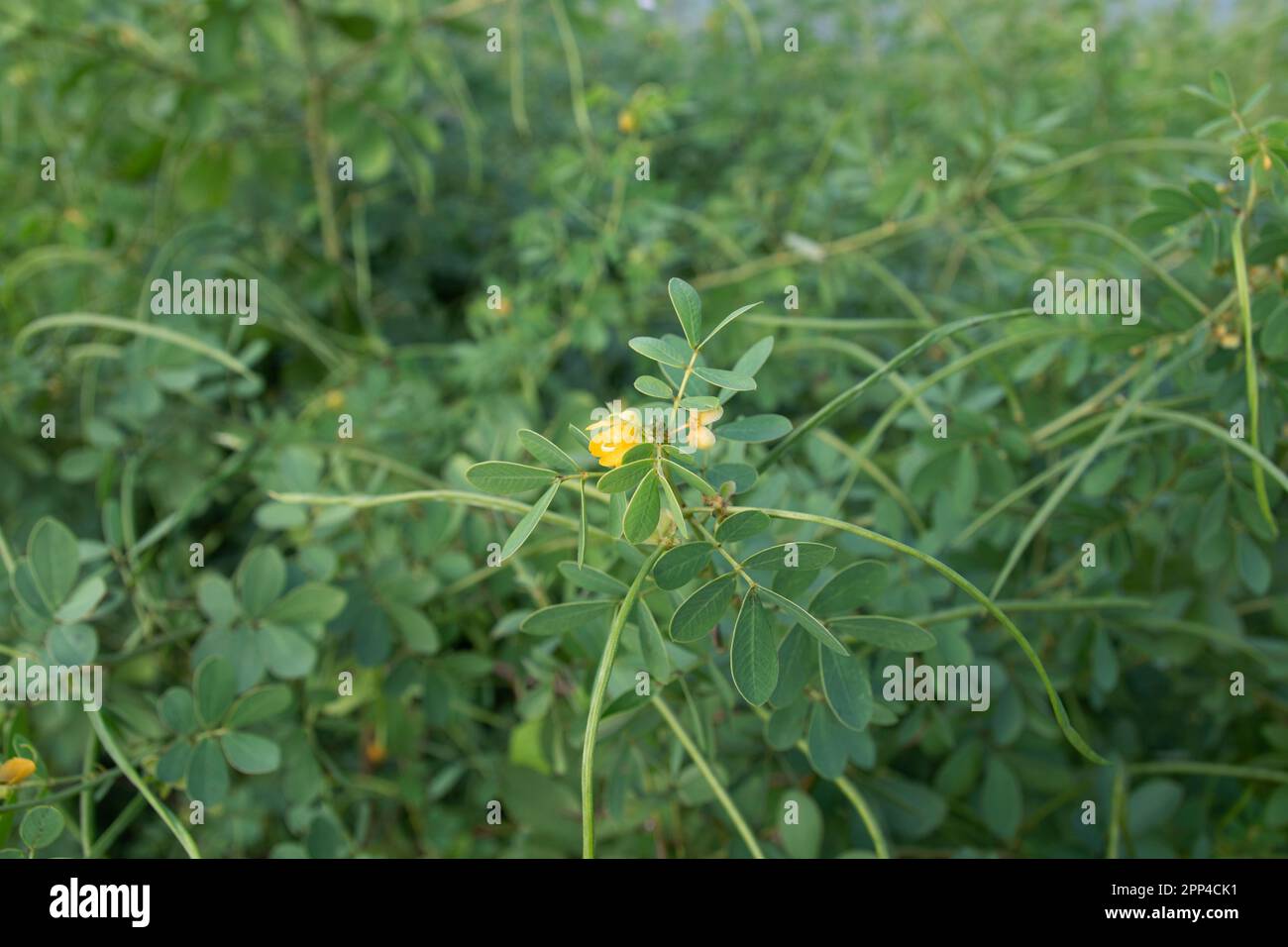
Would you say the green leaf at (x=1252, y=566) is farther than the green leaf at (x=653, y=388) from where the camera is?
Yes

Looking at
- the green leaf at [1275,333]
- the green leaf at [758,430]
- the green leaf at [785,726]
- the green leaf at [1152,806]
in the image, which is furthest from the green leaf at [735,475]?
the green leaf at [1152,806]

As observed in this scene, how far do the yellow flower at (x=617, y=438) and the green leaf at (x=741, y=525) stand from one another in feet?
0.22

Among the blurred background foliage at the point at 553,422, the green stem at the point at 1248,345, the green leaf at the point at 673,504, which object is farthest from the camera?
the blurred background foliage at the point at 553,422

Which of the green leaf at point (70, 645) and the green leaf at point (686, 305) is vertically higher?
the green leaf at point (686, 305)

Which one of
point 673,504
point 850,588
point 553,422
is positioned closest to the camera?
point 673,504

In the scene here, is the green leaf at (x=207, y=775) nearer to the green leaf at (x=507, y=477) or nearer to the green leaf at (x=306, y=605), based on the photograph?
the green leaf at (x=306, y=605)

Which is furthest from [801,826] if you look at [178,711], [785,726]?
[178,711]

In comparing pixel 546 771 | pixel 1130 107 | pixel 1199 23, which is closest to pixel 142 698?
pixel 546 771

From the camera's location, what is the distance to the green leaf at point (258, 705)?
2.23 ft

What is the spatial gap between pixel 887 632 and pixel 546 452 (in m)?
0.24

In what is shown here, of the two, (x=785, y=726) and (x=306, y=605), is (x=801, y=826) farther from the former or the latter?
(x=306, y=605)

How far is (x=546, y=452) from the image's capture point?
54 cm

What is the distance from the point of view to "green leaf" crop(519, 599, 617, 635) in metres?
0.57

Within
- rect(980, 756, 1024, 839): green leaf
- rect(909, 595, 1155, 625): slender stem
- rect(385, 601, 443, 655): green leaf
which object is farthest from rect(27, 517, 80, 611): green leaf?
rect(980, 756, 1024, 839): green leaf
